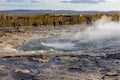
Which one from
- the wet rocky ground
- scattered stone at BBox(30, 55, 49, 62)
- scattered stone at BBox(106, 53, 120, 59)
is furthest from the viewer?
scattered stone at BBox(106, 53, 120, 59)

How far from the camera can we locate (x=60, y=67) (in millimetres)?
20047

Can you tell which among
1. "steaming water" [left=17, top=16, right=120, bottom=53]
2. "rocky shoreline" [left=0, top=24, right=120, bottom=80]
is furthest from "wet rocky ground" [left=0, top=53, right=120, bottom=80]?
"steaming water" [left=17, top=16, right=120, bottom=53]

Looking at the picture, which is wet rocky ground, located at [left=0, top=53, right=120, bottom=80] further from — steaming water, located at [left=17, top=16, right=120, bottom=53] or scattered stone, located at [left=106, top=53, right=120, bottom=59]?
steaming water, located at [left=17, top=16, right=120, bottom=53]

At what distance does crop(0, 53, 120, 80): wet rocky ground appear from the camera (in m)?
17.3

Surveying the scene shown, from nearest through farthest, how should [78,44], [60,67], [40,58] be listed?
[60,67]
[40,58]
[78,44]

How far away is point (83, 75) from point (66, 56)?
7.33 m

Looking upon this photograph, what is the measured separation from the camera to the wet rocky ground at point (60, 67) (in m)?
17.3

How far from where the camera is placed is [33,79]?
54.5 ft

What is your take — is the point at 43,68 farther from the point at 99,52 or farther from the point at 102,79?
the point at 99,52

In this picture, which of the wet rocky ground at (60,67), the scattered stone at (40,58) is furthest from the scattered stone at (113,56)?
the scattered stone at (40,58)

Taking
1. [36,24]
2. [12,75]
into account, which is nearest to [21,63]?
[12,75]

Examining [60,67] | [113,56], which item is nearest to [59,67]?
[60,67]

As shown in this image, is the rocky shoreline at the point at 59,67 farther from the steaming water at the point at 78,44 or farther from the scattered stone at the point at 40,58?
the steaming water at the point at 78,44

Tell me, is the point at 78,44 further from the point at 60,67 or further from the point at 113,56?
the point at 60,67
